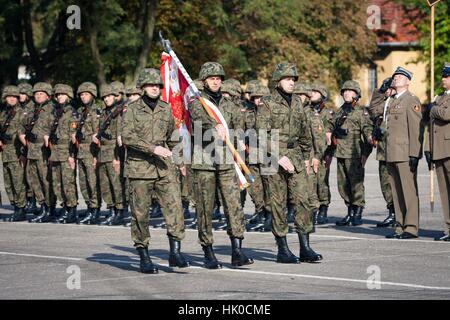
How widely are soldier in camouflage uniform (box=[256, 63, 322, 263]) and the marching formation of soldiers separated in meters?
0.01

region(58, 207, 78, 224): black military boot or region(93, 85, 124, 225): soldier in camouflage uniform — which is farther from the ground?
Answer: region(93, 85, 124, 225): soldier in camouflage uniform

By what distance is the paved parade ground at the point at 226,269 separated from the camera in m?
11.2

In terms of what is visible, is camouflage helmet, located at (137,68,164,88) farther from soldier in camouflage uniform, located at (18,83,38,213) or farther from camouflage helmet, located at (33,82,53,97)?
soldier in camouflage uniform, located at (18,83,38,213)

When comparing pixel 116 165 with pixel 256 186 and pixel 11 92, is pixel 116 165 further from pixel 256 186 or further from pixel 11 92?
pixel 11 92

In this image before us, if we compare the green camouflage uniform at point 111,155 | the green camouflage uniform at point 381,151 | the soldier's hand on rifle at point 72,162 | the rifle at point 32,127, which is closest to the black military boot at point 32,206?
the rifle at point 32,127

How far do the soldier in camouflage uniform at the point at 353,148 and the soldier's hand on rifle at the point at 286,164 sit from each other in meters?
4.92

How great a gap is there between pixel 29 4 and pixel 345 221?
25714mm

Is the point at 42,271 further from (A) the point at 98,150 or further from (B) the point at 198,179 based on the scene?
(A) the point at 98,150

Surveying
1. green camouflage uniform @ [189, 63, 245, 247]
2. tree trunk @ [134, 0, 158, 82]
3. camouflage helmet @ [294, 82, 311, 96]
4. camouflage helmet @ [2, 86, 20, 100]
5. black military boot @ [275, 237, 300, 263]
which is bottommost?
black military boot @ [275, 237, 300, 263]

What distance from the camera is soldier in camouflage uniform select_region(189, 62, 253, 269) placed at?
1288 cm

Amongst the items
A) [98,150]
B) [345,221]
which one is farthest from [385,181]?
[98,150]

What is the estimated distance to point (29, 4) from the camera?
41.3m

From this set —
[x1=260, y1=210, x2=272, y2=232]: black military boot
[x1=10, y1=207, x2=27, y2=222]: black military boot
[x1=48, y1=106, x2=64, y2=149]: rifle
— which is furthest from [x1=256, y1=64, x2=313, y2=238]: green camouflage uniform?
[x1=10, y1=207, x2=27, y2=222]: black military boot
